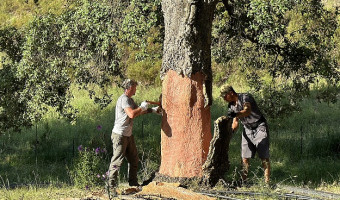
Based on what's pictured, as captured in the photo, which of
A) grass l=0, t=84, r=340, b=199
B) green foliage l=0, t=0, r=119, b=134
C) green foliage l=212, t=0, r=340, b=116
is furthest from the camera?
grass l=0, t=84, r=340, b=199

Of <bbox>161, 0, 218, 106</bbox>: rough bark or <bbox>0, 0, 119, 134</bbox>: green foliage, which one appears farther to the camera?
<bbox>0, 0, 119, 134</bbox>: green foliage

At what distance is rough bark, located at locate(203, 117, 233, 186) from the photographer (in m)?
9.08

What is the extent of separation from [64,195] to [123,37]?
328 centimetres

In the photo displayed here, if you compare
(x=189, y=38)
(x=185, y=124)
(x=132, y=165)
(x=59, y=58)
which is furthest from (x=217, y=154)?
(x=59, y=58)

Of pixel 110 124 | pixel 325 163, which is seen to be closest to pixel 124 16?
pixel 325 163

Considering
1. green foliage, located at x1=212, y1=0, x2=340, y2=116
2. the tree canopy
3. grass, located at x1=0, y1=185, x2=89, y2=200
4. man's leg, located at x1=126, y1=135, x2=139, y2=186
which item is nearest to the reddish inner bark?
man's leg, located at x1=126, y1=135, x2=139, y2=186

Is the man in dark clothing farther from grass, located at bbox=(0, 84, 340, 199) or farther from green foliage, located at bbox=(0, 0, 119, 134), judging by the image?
green foliage, located at bbox=(0, 0, 119, 134)

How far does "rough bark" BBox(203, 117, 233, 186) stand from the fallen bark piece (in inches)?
25.6

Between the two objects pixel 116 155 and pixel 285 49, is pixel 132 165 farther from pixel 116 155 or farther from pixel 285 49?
pixel 285 49

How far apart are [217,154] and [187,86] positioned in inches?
43.9

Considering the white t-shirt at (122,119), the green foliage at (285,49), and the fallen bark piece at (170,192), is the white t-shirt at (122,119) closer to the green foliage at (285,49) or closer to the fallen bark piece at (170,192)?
the fallen bark piece at (170,192)

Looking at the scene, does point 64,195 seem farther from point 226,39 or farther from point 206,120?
point 226,39

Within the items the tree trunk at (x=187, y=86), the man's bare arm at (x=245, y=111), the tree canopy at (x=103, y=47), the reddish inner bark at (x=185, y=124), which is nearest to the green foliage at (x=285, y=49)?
the tree canopy at (x=103, y=47)

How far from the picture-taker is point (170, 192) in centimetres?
838
